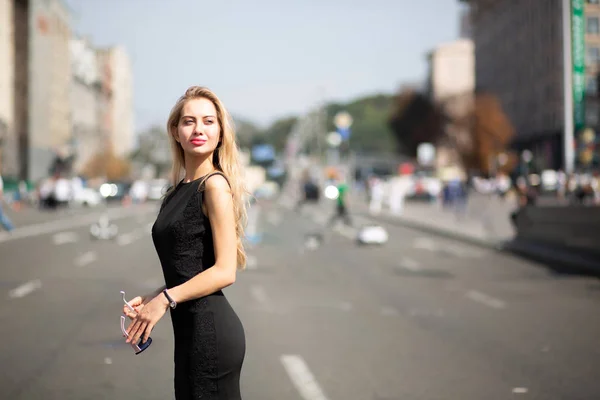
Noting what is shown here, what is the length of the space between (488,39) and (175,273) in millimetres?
116727

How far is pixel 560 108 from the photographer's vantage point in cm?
8788

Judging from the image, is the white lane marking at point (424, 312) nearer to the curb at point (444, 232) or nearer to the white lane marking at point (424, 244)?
the curb at point (444, 232)

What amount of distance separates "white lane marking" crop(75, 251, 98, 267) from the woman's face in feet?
54.0

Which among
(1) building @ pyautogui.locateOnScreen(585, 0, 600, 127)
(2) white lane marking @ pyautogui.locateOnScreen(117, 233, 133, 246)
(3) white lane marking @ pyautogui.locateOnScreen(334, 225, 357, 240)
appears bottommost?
(3) white lane marking @ pyautogui.locateOnScreen(334, 225, 357, 240)

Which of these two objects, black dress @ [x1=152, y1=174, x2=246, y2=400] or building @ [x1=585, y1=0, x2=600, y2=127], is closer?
black dress @ [x1=152, y1=174, x2=246, y2=400]

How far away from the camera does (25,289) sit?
14.8 m

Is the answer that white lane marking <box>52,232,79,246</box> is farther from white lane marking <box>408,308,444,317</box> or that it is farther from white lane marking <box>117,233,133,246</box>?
white lane marking <box>408,308,444,317</box>

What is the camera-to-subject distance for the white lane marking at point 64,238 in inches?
1087

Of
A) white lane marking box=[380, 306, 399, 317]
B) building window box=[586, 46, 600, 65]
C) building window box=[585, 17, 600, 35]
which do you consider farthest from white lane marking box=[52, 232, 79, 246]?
building window box=[586, 46, 600, 65]

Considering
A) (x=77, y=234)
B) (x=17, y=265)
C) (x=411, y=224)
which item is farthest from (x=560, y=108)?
(x=17, y=265)

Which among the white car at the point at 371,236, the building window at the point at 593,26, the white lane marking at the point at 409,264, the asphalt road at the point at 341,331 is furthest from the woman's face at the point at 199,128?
the building window at the point at 593,26

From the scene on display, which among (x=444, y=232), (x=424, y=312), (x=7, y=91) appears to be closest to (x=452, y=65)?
(x=7, y=91)

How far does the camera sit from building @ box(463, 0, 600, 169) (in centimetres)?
8694

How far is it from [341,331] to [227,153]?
7240 millimetres
